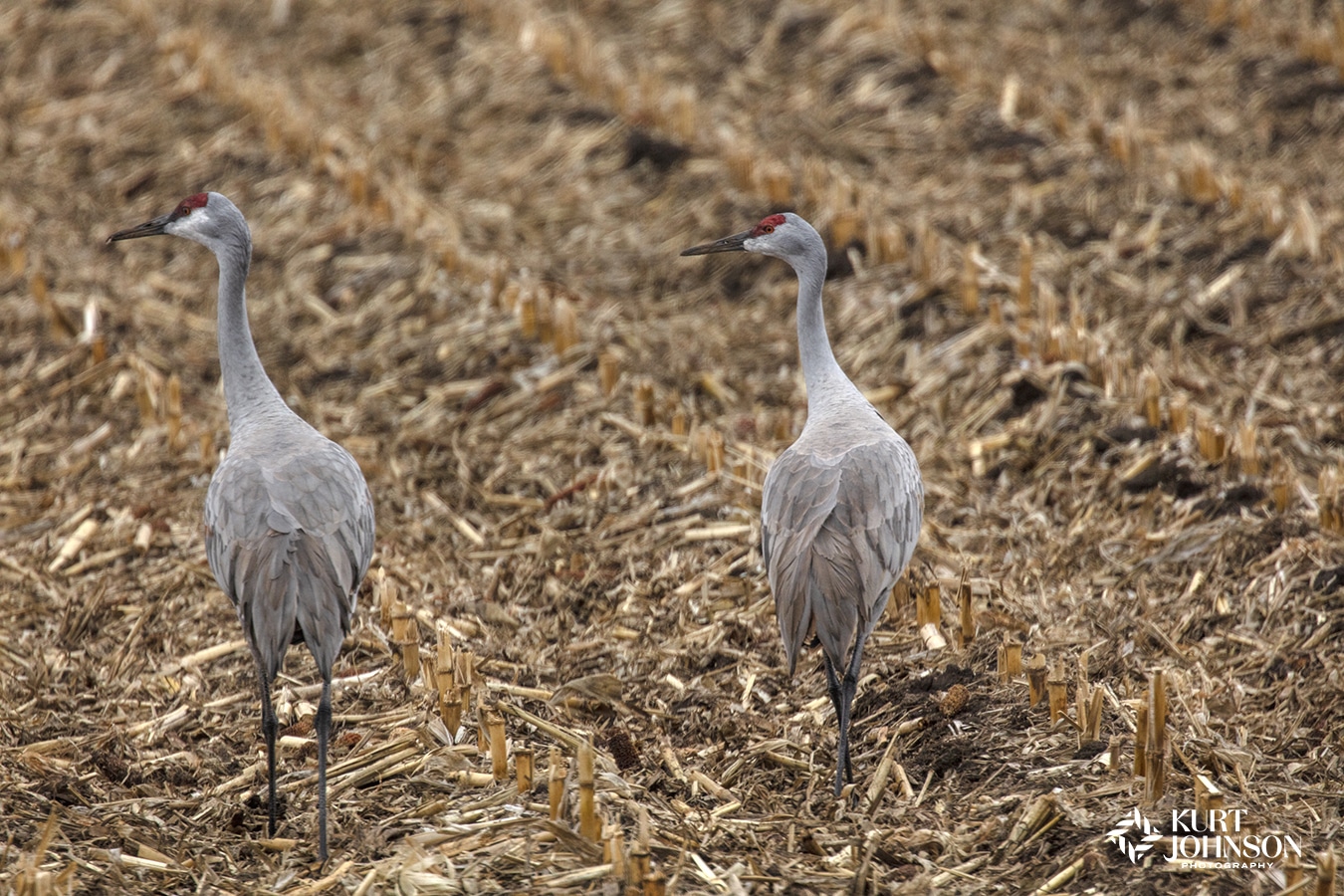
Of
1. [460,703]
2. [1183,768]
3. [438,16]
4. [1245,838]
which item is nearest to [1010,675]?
[1183,768]

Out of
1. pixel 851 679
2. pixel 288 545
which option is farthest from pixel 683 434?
pixel 288 545

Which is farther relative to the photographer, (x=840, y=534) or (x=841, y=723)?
(x=840, y=534)

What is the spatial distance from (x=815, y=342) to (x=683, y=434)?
55.2 inches

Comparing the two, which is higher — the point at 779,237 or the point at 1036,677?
the point at 779,237

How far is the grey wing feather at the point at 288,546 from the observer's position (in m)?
4.76

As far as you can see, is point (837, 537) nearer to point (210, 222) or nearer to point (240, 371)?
point (240, 371)

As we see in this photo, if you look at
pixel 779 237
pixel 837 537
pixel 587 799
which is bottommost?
pixel 587 799

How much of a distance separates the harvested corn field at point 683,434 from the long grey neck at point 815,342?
83 centimetres

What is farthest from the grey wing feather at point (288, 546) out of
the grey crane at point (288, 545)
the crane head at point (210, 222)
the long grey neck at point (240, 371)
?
the crane head at point (210, 222)

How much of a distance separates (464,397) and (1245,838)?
193 inches

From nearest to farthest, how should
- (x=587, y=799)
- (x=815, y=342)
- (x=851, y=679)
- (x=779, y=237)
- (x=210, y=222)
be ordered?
(x=587, y=799) < (x=851, y=679) < (x=210, y=222) < (x=815, y=342) < (x=779, y=237)

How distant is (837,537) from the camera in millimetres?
5039

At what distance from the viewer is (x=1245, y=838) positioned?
4.18 m

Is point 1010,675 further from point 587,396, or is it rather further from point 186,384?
point 186,384
